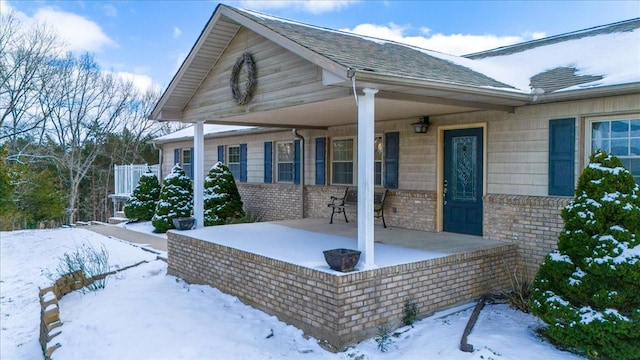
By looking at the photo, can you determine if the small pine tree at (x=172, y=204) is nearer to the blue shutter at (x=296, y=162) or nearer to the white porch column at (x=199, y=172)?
the blue shutter at (x=296, y=162)

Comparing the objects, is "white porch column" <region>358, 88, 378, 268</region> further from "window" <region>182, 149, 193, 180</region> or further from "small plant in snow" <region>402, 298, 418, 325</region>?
"window" <region>182, 149, 193, 180</region>

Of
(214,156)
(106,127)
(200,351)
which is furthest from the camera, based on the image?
(106,127)

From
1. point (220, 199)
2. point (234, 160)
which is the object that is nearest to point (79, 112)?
point (234, 160)

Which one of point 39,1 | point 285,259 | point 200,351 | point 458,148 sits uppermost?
point 39,1

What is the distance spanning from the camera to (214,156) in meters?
15.5

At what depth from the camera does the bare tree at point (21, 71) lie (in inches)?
751

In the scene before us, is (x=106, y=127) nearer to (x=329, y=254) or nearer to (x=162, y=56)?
(x=162, y=56)

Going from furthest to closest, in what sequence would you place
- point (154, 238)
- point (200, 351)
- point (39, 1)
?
point (39, 1), point (154, 238), point (200, 351)

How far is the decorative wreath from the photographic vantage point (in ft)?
24.2

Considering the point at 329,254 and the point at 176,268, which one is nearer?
the point at 329,254

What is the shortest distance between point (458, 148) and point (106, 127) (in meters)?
24.7

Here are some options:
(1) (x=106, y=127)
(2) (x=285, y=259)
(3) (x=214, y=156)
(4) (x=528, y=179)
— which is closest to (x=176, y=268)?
(2) (x=285, y=259)

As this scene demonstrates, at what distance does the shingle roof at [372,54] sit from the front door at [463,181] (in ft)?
4.14

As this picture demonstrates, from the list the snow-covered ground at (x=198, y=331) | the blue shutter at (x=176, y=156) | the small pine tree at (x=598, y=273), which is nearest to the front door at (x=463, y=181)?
the snow-covered ground at (x=198, y=331)
